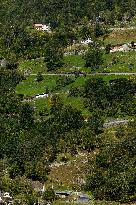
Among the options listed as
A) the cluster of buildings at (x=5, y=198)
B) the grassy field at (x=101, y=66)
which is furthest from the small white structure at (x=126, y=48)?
the cluster of buildings at (x=5, y=198)

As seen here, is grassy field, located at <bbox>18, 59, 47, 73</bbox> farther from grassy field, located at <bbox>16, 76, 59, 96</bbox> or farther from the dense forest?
grassy field, located at <bbox>16, 76, 59, 96</bbox>

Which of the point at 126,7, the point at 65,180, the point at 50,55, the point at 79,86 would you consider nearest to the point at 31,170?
the point at 65,180

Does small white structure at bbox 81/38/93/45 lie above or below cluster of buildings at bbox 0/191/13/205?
above

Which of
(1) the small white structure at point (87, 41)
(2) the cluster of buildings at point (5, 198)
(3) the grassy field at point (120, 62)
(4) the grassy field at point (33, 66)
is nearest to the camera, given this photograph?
(2) the cluster of buildings at point (5, 198)

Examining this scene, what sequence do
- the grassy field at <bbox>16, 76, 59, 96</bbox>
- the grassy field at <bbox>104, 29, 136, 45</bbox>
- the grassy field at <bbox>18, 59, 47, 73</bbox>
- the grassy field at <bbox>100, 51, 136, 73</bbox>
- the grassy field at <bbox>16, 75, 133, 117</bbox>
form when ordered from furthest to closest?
the grassy field at <bbox>104, 29, 136, 45</bbox>, the grassy field at <bbox>18, 59, 47, 73</bbox>, the grassy field at <bbox>100, 51, 136, 73</bbox>, the grassy field at <bbox>16, 76, 59, 96</bbox>, the grassy field at <bbox>16, 75, 133, 117</bbox>

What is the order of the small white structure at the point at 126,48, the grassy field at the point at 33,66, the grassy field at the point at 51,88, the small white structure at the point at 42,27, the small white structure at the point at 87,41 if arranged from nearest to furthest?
the grassy field at the point at 51,88 → the grassy field at the point at 33,66 → the small white structure at the point at 126,48 → the small white structure at the point at 87,41 → the small white structure at the point at 42,27

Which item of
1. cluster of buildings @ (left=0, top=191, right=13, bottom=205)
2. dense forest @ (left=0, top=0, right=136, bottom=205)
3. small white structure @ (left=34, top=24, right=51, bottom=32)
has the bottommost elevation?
cluster of buildings @ (left=0, top=191, right=13, bottom=205)

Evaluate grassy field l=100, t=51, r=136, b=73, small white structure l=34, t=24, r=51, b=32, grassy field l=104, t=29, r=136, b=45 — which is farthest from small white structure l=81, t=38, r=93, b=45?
small white structure l=34, t=24, r=51, b=32

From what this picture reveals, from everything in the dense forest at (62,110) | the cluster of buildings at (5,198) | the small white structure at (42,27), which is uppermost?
the small white structure at (42,27)

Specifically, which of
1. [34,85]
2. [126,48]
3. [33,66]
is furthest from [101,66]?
[33,66]

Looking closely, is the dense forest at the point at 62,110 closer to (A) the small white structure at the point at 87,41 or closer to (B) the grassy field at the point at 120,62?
(B) the grassy field at the point at 120,62

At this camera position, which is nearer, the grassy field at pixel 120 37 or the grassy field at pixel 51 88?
the grassy field at pixel 51 88
